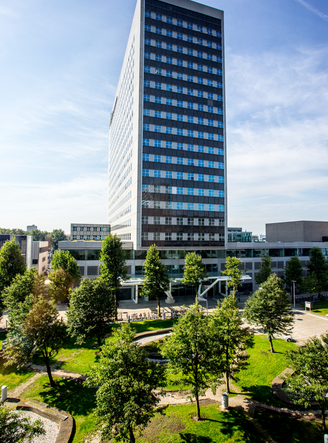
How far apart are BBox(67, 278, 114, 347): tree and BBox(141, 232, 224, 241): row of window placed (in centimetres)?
2237

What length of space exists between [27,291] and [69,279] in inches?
416

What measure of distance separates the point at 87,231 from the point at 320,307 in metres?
114

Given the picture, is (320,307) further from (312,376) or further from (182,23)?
(182,23)

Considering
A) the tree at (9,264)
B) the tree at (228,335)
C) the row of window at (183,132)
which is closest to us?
the tree at (228,335)

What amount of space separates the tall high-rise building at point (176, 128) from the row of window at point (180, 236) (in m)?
0.21

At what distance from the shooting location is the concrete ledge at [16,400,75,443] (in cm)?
1602

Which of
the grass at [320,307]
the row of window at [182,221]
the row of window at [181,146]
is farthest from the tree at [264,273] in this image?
the row of window at [181,146]

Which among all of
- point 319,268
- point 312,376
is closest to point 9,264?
point 312,376

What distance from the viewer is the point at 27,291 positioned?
1252 inches

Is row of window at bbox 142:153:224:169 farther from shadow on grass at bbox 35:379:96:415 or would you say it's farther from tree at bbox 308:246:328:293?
shadow on grass at bbox 35:379:96:415

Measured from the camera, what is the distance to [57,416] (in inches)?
706

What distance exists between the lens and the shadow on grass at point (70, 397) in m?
18.9

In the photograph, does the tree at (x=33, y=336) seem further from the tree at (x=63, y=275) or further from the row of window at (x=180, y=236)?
the row of window at (x=180, y=236)

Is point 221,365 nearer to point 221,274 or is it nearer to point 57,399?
point 57,399
